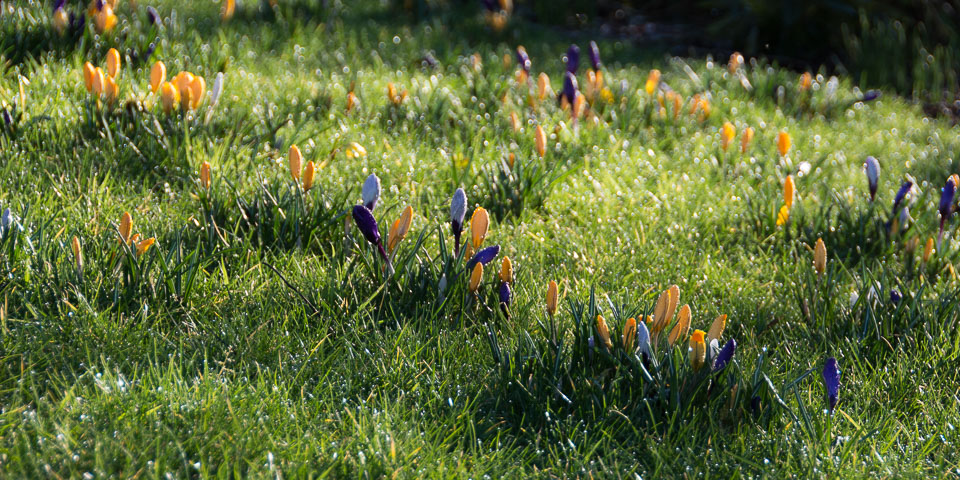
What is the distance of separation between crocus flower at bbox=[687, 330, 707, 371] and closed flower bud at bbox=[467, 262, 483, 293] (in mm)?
619

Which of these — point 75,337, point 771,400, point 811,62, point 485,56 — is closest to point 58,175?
point 75,337

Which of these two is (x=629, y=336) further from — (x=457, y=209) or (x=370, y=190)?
(x=370, y=190)

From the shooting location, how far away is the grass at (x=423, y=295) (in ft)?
6.09

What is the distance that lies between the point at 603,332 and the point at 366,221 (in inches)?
28.1

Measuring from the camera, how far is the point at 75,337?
80.5 inches

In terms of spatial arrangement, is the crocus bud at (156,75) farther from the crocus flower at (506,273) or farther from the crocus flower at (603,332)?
the crocus flower at (603,332)

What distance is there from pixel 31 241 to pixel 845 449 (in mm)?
2215

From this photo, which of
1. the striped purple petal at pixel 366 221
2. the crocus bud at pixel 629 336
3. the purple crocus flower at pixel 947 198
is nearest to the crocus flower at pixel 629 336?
the crocus bud at pixel 629 336

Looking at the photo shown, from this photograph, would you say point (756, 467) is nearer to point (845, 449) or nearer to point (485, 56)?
point (845, 449)

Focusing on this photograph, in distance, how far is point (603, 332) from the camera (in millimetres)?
2053

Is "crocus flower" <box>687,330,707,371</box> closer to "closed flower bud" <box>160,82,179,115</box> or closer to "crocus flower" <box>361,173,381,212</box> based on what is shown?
"crocus flower" <box>361,173,381,212</box>

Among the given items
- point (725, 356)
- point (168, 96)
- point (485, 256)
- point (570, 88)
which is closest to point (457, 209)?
point (485, 256)

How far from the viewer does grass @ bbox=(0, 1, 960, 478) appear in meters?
1.86

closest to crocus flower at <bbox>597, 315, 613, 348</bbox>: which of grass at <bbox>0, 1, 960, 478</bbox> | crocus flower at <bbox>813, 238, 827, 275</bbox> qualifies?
grass at <bbox>0, 1, 960, 478</bbox>
